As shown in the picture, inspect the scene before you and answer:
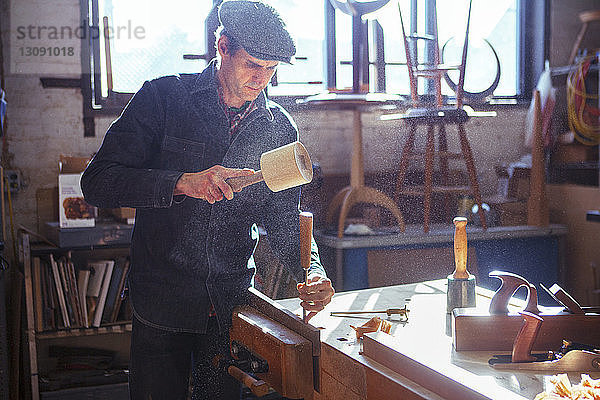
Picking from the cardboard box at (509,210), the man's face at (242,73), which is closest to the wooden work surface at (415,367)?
the man's face at (242,73)

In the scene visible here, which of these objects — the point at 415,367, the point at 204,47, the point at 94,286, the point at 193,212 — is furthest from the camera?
the point at 204,47

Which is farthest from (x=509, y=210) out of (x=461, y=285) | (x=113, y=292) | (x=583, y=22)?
(x=461, y=285)

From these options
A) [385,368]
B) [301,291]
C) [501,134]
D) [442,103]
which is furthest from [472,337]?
[501,134]

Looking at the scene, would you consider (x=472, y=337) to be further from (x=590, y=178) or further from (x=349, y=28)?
(x=590, y=178)

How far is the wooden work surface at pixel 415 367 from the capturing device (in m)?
1.05

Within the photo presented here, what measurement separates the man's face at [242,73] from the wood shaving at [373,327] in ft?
2.00

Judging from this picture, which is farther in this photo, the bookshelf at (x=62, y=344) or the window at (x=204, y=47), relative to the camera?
the window at (x=204, y=47)

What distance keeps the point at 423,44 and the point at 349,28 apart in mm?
458

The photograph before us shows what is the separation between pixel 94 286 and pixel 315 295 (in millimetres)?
1666

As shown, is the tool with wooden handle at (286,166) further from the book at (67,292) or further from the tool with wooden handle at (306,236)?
the book at (67,292)

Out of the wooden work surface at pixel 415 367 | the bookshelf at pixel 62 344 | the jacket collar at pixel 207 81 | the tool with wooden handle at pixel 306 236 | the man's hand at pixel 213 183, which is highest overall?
the jacket collar at pixel 207 81

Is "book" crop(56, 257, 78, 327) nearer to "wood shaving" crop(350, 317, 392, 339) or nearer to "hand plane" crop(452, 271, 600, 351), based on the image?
"wood shaving" crop(350, 317, 392, 339)

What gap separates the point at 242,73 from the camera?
166cm

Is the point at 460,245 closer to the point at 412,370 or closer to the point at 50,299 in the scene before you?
the point at 412,370
